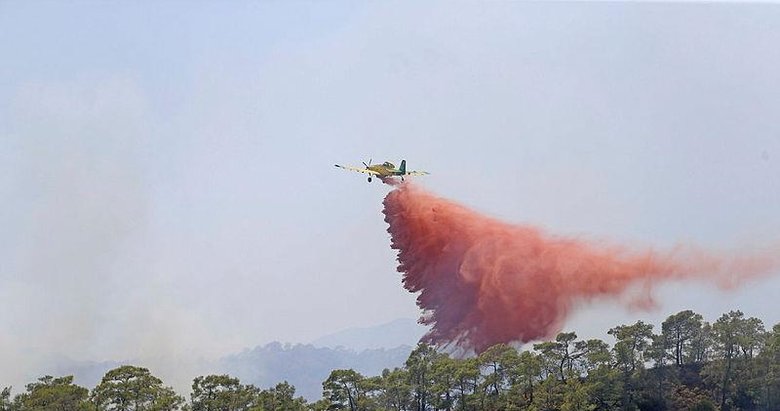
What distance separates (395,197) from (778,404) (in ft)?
74.1

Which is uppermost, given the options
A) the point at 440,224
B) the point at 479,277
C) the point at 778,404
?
the point at 440,224

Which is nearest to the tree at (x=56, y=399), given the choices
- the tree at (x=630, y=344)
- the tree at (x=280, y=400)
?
the tree at (x=280, y=400)

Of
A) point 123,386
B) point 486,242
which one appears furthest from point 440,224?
point 123,386

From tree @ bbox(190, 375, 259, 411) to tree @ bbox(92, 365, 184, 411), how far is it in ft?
3.07

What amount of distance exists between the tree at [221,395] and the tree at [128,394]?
3.07 feet

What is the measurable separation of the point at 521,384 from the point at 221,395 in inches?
599

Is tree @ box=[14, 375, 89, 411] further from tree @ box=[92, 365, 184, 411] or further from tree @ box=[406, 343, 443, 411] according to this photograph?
tree @ box=[406, 343, 443, 411]

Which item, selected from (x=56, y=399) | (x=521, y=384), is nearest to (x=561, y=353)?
(x=521, y=384)

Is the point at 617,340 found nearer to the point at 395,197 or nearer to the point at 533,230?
the point at 533,230

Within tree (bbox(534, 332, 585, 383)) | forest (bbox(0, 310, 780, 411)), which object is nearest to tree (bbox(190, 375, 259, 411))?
forest (bbox(0, 310, 780, 411))

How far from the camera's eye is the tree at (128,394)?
38500 mm

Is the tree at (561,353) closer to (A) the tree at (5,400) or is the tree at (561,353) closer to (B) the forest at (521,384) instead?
(B) the forest at (521,384)

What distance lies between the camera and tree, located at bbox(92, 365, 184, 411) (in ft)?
126

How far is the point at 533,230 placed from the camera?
148 ft
